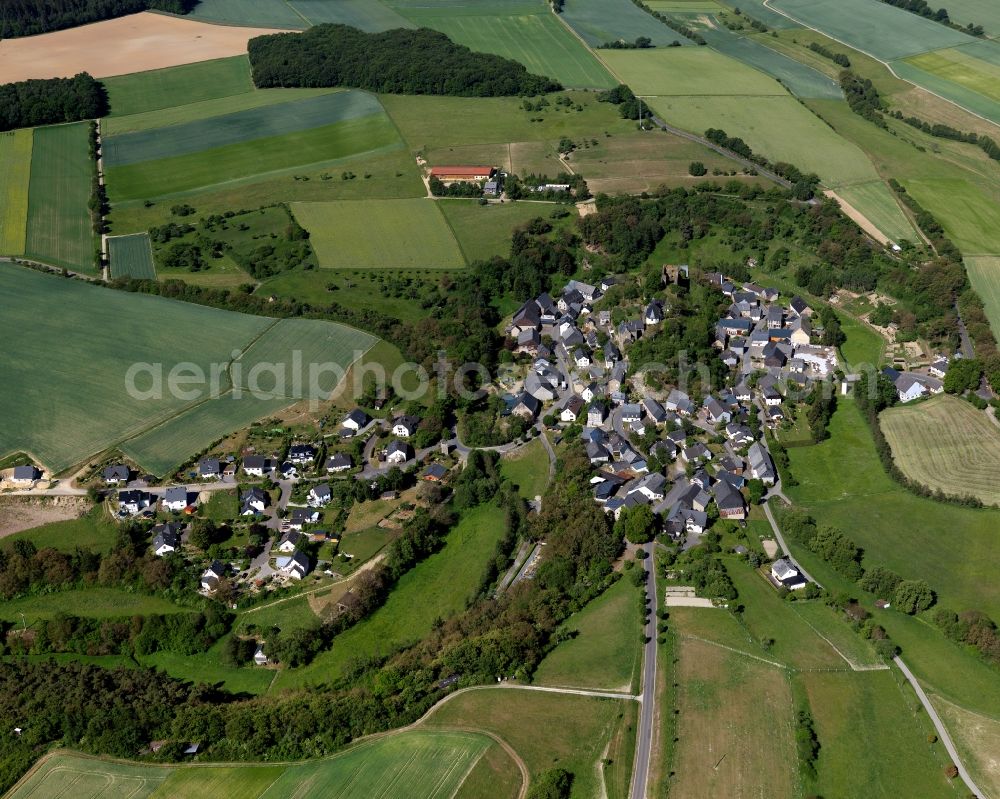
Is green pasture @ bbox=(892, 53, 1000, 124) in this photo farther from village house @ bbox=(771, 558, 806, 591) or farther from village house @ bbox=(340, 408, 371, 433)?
village house @ bbox=(340, 408, 371, 433)

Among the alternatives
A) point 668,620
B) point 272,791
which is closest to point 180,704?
point 272,791

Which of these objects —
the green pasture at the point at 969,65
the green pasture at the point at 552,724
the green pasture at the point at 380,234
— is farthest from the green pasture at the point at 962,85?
the green pasture at the point at 552,724

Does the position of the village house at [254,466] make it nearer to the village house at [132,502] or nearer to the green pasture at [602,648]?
the village house at [132,502]

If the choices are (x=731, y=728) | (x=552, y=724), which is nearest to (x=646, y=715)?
(x=731, y=728)

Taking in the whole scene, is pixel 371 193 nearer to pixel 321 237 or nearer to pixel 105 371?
pixel 321 237

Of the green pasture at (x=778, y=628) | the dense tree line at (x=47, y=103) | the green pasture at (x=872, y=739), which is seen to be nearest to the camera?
the green pasture at (x=872, y=739)

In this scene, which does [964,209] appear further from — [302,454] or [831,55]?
[302,454]
